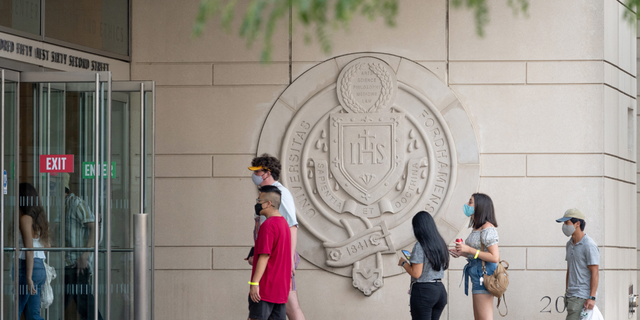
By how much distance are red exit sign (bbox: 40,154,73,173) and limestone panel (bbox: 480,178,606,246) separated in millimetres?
4382

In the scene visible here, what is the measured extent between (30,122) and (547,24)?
556 centimetres

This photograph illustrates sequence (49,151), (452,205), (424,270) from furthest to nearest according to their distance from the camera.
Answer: (452,205) → (49,151) → (424,270)

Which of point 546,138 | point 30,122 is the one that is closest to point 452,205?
point 546,138

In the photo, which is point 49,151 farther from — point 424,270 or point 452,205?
point 452,205

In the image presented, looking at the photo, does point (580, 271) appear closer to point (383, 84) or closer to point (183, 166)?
point (383, 84)

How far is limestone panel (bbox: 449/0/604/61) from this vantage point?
25.1ft

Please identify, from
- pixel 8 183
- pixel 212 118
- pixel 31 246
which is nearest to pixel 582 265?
pixel 212 118

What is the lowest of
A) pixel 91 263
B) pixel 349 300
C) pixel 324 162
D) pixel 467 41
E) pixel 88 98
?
pixel 349 300

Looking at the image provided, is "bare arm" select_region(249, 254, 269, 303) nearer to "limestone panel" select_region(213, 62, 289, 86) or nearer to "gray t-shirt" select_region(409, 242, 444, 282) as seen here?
"gray t-shirt" select_region(409, 242, 444, 282)

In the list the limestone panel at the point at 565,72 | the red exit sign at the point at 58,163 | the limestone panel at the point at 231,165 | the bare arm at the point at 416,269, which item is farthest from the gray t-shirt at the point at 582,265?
the red exit sign at the point at 58,163

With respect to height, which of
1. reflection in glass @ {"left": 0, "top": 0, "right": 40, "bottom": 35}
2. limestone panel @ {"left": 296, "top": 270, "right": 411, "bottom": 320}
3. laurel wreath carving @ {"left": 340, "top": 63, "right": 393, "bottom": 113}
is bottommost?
limestone panel @ {"left": 296, "top": 270, "right": 411, "bottom": 320}

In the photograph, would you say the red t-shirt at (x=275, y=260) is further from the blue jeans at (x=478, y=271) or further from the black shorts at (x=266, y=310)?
the blue jeans at (x=478, y=271)

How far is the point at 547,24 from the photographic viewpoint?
7.70 m

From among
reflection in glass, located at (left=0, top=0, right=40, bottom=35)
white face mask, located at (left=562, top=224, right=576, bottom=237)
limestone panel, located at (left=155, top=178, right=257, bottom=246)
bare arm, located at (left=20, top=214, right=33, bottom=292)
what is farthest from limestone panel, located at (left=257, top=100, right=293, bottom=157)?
white face mask, located at (left=562, top=224, right=576, bottom=237)
